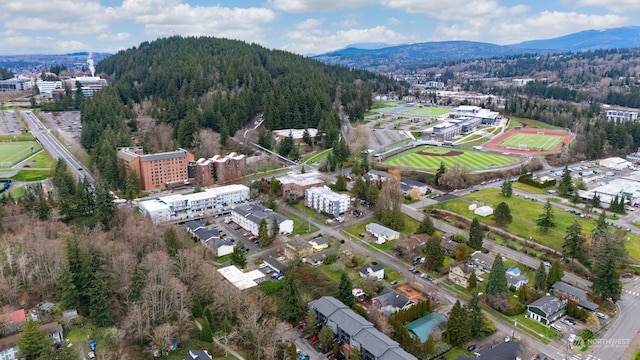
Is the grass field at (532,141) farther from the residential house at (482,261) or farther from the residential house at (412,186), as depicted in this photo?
the residential house at (482,261)

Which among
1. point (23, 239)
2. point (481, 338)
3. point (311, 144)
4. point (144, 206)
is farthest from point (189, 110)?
point (481, 338)

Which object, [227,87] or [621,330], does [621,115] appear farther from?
[621,330]

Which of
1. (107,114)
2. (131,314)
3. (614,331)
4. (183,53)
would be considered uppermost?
(183,53)

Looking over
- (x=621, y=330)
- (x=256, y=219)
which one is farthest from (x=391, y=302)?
(x=256, y=219)

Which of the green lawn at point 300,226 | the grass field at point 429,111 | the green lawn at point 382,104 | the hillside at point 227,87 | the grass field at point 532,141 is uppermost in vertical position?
the hillside at point 227,87

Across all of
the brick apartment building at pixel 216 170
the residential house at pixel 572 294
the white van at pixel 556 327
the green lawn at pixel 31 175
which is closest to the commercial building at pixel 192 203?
the brick apartment building at pixel 216 170

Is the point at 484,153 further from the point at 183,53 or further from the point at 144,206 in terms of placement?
the point at 183,53

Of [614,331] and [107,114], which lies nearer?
[614,331]
